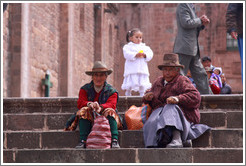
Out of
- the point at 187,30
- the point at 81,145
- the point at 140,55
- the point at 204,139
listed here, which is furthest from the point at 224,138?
the point at 140,55

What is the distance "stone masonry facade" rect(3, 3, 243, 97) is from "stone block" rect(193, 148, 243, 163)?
6.22 metres

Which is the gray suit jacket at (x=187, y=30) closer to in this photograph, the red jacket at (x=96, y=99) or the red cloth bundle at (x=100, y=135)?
the red jacket at (x=96, y=99)

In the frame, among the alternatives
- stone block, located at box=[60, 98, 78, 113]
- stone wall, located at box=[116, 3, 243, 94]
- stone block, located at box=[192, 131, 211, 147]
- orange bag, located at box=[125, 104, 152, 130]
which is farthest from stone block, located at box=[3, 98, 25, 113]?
stone wall, located at box=[116, 3, 243, 94]

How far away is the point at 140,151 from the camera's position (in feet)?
31.0

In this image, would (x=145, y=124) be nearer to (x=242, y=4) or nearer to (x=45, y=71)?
(x=242, y=4)

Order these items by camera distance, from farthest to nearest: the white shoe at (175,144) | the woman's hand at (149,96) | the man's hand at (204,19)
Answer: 1. the man's hand at (204,19)
2. the woman's hand at (149,96)
3. the white shoe at (175,144)

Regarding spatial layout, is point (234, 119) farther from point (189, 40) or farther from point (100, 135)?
point (189, 40)

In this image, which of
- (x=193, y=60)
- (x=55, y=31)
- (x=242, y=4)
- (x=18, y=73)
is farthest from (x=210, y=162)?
(x=55, y=31)

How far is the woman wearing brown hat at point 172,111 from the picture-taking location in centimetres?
988

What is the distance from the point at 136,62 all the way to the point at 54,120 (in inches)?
133

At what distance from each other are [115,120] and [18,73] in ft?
34.6

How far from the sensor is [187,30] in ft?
44.8

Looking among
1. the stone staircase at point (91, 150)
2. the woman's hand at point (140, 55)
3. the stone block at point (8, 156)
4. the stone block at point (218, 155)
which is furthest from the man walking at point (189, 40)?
the stone block at point (8, 156)

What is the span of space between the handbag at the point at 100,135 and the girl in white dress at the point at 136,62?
4320 millimetres
